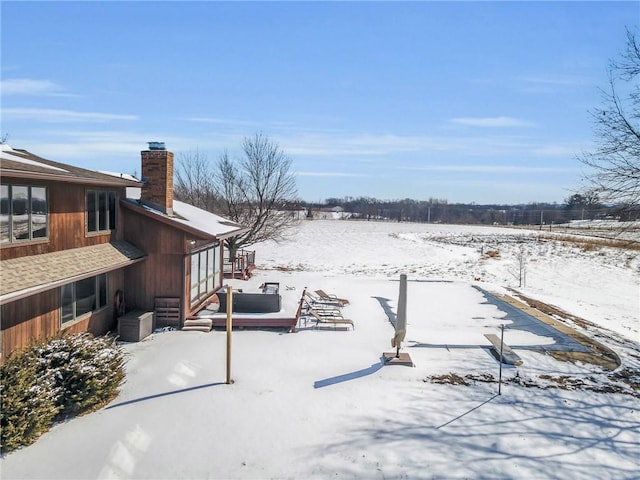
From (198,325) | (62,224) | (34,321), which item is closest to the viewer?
(34,321)

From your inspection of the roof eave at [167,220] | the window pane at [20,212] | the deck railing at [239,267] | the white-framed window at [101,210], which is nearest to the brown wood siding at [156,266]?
the roof eave at [167,220]

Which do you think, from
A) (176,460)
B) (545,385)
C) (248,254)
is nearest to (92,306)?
(176,460)

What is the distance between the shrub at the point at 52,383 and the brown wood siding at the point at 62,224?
199 centimetres

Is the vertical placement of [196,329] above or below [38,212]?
below

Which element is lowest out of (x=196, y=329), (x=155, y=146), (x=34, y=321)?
(x=196, y=329)

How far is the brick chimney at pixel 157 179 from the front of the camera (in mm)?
14031

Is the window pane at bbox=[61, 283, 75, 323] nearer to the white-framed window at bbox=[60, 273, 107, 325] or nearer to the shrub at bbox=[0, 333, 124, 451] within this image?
the white-framed window at bbox=[60, 273, 107, 325]

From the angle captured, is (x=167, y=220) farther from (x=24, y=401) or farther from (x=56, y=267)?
(x=24, y=401)

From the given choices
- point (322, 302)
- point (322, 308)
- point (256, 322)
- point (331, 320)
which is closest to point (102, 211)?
point (256, 322)

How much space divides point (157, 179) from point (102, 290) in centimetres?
403

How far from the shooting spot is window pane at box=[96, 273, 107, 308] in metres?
11.5

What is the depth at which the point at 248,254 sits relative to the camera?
24531 mm

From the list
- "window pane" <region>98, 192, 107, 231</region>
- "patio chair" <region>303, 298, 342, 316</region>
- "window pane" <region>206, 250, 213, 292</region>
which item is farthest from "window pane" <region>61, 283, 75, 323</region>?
"patio chair" <region>303, 298, 342, 316</region>

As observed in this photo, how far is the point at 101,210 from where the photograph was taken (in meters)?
11.8
